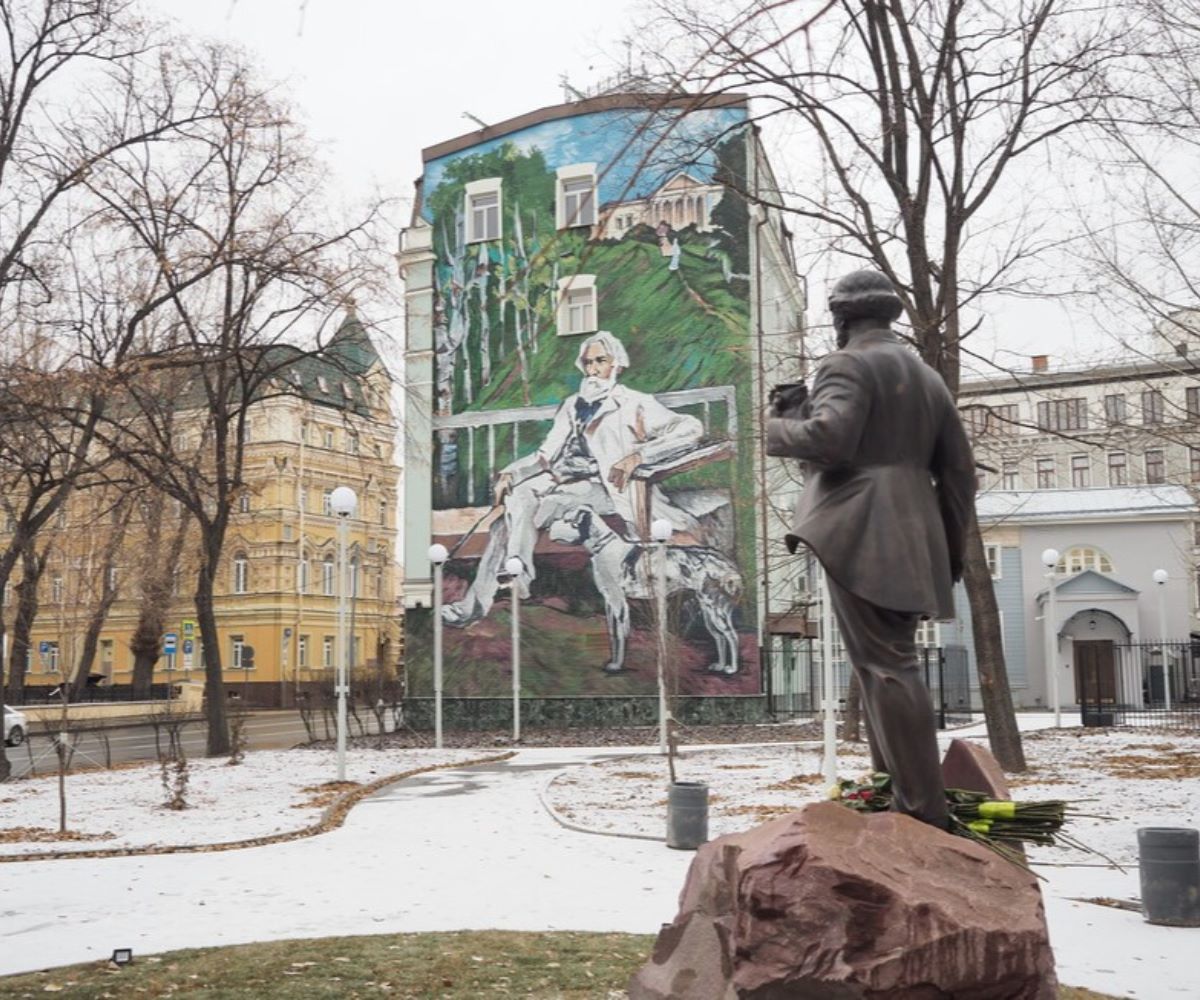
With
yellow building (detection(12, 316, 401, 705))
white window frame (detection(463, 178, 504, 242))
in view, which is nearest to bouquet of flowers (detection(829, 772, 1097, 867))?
white window frame (detection(463, 178, 504, 242))

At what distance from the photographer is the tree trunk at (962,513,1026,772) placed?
17016mm

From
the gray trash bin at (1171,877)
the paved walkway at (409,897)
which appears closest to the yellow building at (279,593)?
the paved walkway at (409,897)

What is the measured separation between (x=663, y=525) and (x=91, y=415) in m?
9.53

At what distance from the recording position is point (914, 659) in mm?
4984

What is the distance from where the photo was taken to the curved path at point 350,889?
838cm

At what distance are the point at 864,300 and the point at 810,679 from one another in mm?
33563

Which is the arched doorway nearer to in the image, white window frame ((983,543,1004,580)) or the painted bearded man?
white window frame ((983,543,1004,580))

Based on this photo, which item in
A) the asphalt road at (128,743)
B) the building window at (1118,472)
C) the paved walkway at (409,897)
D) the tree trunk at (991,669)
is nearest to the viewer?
the paved walkway at (409,897)

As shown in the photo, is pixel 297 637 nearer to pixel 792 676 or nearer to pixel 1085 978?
pixel 792 676

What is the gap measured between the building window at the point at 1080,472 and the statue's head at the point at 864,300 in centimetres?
6339

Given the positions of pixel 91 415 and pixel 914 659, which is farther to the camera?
pixel 91 415

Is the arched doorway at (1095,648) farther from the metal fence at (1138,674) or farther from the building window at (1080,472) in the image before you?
the building window at (1080,472)

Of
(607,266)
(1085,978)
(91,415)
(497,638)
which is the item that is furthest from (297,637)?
(1085,978)

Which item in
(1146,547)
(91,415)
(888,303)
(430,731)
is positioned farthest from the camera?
(1146,547)
